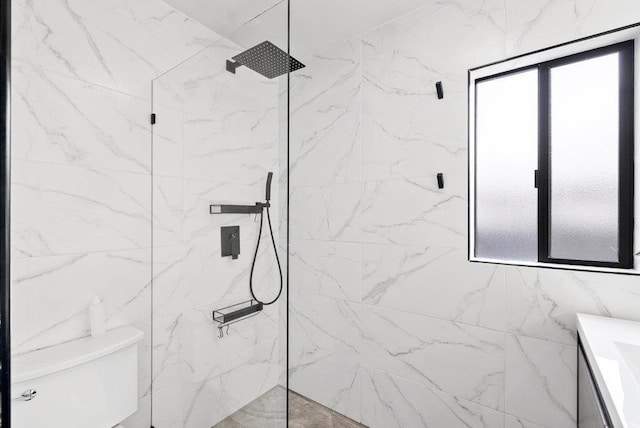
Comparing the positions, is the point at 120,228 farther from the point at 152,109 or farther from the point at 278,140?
the point at 278,140

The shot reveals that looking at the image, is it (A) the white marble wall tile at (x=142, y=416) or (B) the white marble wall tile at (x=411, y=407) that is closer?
(A) the white marble wall tile at (x=142, y=416)

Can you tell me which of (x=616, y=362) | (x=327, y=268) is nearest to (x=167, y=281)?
(x=327, y=268)

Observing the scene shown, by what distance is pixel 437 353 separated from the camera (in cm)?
167

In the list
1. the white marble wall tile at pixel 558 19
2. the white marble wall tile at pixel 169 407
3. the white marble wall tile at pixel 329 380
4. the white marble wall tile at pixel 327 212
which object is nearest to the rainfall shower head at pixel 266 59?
the white marble wall tile at pixel 327 212

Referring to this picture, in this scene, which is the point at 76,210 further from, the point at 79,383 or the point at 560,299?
the point at 560,299

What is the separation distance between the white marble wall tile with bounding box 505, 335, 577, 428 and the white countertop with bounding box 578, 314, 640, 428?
9.2 inches

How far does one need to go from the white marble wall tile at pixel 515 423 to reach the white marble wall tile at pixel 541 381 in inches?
0.7

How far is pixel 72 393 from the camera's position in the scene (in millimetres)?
1117

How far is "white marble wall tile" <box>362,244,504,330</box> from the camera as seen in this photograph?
1.53 metres

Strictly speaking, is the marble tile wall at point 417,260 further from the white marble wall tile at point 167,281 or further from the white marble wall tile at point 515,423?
the white marble wall tile at point 167,281

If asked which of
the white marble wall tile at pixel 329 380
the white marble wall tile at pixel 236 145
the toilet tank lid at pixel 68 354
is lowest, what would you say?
the white marble wall tile at pixel 329 380

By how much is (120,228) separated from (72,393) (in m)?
0.64

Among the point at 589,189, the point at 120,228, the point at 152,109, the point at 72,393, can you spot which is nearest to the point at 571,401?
the point at 589,189

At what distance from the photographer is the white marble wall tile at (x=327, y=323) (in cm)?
199
